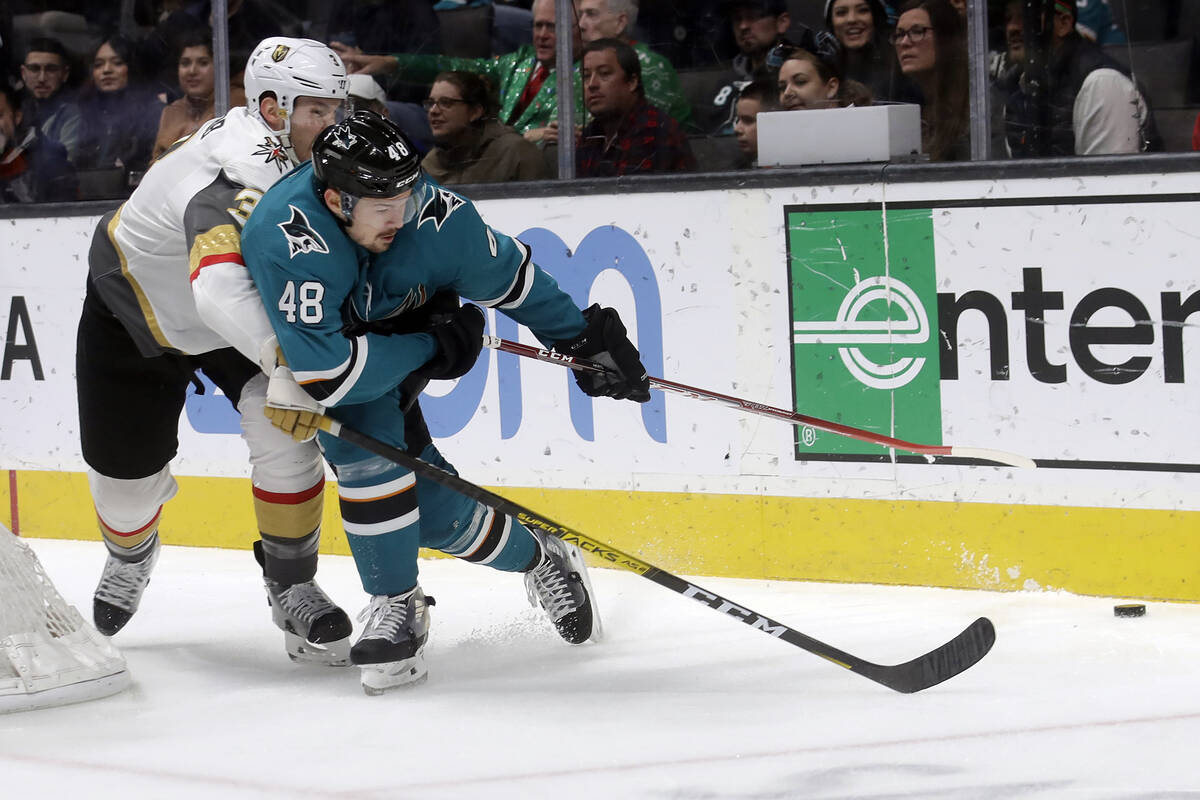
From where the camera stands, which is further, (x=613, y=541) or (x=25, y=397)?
(x=25, y=397)

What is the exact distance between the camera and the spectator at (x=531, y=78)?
Answer: 3873mm

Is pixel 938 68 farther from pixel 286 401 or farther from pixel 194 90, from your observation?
pixel 194 90

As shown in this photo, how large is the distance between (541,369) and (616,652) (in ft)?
3.38

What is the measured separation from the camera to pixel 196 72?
436cm

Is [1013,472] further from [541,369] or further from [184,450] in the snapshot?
[184,450]

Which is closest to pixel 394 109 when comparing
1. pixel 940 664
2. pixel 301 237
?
pixel 301 237

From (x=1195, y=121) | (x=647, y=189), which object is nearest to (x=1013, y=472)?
(x=1195, y=121)

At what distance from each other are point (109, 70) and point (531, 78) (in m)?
1.42

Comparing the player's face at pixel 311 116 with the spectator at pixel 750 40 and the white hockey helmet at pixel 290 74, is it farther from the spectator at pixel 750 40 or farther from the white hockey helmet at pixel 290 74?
the spectator at pixel 750 40

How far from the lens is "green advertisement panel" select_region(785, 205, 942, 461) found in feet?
11.0

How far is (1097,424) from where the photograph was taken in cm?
318

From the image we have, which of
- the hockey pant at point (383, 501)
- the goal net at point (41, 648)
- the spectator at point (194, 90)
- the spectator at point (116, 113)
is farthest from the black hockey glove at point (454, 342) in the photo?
the spectator at point (116, 113)

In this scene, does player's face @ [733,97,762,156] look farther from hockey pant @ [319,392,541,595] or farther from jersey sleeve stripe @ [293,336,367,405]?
jersey sleeve stripe @ [293,336,367,405]

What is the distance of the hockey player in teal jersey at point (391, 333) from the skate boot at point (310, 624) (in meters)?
0.16
